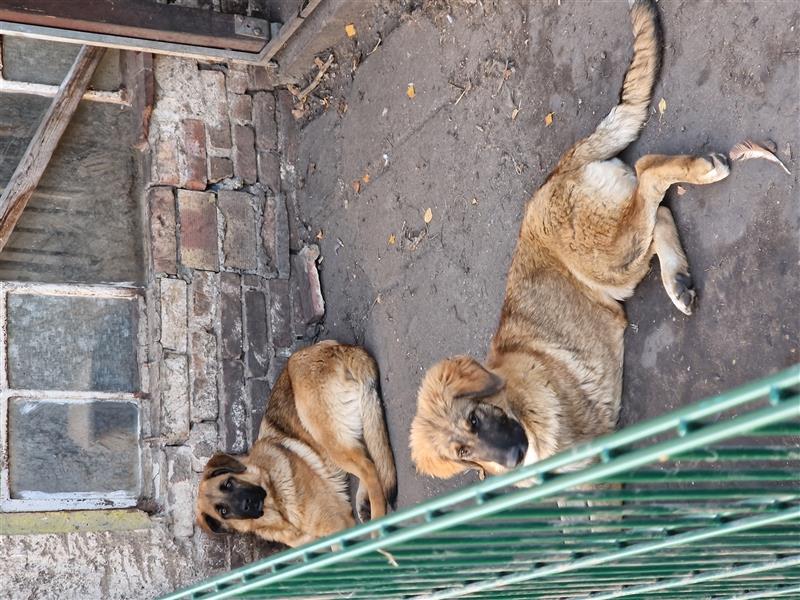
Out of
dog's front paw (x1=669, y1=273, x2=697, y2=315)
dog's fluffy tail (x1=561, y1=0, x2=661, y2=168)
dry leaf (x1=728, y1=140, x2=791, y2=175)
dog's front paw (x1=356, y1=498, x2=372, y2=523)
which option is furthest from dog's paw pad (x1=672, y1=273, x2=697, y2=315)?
dog's front paw (x1=356, y1=498, x2=372, y2=523)

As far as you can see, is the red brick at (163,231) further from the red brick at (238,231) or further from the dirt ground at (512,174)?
the dirt ground at (512,174)

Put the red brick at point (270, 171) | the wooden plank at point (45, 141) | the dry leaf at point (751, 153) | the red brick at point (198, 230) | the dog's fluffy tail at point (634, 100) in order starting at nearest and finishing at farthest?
the dry leaf at point (751, 153) → the dog's fluffy tail at point (634, 100) → the wooden plank at point (45, 141) → the red brick at point (198, 230) → the red brick at point (270, 171)

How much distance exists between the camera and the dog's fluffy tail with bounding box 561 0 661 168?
14.8 ft

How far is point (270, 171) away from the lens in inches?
306

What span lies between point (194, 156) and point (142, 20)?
107cm

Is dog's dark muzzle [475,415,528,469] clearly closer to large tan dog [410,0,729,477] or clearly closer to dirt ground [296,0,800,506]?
large tan dog [410,0,729,477]

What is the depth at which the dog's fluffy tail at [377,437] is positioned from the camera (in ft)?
21.1

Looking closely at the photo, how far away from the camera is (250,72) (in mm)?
7777

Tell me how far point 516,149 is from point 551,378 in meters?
1.64

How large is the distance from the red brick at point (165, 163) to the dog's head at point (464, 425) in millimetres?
3559

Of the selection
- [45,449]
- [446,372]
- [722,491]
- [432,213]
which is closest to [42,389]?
[45,449]

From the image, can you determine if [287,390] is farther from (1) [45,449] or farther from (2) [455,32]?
(2) [455,32]

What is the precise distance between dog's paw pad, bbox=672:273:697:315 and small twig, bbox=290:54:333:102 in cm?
397

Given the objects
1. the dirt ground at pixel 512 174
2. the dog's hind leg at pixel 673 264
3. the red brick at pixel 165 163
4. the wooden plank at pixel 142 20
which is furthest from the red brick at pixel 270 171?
the dog's hind leg at pixel 673 264
